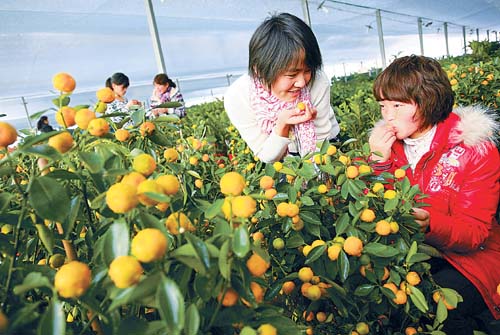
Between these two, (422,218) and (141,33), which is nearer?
(422,218)

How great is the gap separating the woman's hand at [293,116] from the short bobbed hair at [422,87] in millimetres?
242

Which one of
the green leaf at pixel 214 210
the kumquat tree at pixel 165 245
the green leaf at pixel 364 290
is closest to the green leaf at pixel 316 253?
the kumquat tree at pixel 165 245

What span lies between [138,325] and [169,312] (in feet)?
0.25

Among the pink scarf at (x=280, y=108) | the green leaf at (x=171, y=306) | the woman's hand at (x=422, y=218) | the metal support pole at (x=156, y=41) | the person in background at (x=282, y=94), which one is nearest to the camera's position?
the green leaf at (x=171, y=306)

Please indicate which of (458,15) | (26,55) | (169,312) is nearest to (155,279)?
(169,312)

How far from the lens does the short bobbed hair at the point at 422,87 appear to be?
1.15m

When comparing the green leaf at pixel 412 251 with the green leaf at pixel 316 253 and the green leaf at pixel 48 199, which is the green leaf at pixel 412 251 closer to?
the green leaf at pixel 316 253

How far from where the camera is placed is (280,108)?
1338 millimetres

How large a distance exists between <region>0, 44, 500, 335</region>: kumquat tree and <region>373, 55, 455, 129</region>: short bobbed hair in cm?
38

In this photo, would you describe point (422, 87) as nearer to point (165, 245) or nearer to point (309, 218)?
point (309, 218)

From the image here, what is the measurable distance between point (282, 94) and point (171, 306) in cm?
106

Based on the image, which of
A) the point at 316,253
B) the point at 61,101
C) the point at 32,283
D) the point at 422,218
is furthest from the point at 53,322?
the point at 422,218

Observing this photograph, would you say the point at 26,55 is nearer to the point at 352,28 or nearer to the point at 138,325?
the point at 138,325

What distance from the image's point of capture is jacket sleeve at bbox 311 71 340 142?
1384mm
